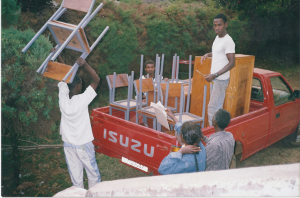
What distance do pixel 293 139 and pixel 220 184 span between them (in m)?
4.88

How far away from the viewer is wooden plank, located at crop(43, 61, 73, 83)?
2775 mm

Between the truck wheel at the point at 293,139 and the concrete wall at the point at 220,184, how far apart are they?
4.74 meters

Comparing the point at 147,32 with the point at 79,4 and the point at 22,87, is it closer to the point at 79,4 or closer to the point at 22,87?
the point at 79,4

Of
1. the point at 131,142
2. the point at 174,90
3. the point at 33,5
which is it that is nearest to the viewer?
the point at 131,142

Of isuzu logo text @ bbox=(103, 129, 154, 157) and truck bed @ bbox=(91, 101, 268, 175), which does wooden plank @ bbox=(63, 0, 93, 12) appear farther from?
isuzu logo text @ bbox=(103, 129, 154, 157)

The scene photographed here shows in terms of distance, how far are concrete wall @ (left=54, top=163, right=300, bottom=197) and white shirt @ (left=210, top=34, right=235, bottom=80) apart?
2542 mm

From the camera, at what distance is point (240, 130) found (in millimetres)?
3682

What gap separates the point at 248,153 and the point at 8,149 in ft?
11.9

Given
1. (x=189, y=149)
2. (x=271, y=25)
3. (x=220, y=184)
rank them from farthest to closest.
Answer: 1. (x=271, y=25)
2. (x=189, y=149)
3. (x=220, y=184)

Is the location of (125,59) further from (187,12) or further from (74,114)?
(74,114)

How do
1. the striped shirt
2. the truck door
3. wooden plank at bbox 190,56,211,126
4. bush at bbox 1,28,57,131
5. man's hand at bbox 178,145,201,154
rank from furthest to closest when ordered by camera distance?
the truck door
wooden plank at bbox 190,56,211,126
bush at bbox 1,28,57,131
the striped shirt
man's hand at bbox 178,145,201,154

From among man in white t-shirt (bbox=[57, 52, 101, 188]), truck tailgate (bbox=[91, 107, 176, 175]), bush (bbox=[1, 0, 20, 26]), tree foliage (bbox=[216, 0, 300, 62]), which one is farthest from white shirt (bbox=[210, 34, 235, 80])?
tree foliage (bbox=[216, 0, 300, 62])

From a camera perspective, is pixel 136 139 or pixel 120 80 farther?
pixel 120 80

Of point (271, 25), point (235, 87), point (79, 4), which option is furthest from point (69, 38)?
point (271, 25)
